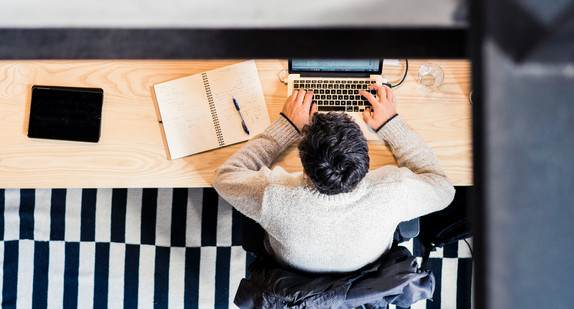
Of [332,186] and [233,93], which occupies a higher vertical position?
[233,93]

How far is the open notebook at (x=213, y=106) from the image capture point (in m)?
1.25

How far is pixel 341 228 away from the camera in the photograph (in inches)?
42.4

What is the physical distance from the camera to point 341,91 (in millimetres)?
1273

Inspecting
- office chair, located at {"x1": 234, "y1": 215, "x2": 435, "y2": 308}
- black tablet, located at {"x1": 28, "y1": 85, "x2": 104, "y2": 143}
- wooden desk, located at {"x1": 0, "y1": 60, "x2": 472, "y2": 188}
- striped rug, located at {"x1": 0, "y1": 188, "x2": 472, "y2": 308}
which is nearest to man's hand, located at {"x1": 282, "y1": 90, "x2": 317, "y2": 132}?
wooden desk, located at {"x1": 0, "y1": 60, "x2": 472, "y2": 188}

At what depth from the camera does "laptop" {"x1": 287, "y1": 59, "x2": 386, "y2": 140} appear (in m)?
1.25

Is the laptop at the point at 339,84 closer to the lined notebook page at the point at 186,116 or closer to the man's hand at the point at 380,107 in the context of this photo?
the man's hand at the point at 380,107

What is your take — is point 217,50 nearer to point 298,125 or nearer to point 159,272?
point 298,125

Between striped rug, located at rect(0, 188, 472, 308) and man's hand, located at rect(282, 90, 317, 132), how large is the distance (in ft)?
2.30

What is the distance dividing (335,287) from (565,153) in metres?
0.93

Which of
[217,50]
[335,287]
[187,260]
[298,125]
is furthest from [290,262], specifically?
[217,50]

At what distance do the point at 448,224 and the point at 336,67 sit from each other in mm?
663

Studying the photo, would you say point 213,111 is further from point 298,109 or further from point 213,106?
point 298,109

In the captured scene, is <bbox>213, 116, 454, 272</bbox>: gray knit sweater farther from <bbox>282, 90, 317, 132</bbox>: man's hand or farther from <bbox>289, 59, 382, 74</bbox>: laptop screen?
<bbox>289, 59, 382, 74</bbox>: laptop screen

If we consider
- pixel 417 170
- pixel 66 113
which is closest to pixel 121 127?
pixel 66 113
